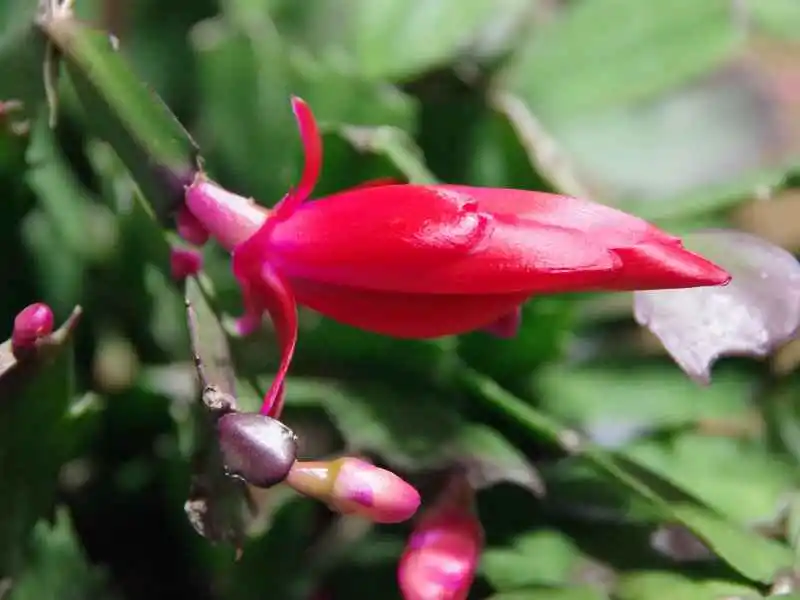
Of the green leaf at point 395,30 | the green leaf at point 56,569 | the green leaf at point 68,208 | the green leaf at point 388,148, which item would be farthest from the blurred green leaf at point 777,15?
the green leaf at point 56,569

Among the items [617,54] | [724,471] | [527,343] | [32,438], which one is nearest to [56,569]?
[32,438]

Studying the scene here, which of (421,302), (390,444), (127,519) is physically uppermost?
(421,302)

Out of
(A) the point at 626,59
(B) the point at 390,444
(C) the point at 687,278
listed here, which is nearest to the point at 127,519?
(B) the point at 390,444

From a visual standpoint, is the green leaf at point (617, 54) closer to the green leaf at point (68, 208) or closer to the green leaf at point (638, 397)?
the green leaf at point (638, 397)

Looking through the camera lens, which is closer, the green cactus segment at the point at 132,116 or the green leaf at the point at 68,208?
the green cactus segment at the point at 132,116

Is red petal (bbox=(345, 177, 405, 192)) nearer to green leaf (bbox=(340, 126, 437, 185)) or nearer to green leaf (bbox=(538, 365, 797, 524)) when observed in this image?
green leaf (bbox=(340, 126, 437, 185))

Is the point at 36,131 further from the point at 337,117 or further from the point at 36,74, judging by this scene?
the point at 337,117

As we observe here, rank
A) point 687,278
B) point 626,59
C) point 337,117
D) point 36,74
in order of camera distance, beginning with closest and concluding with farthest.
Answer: point 687,278
point 36,74
point 337,117
point 626,59

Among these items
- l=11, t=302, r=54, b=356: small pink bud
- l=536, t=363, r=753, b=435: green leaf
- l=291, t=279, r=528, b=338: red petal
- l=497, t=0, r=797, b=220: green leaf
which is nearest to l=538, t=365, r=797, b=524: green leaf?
l=536, t=363, r=753, b=435: green leaf
